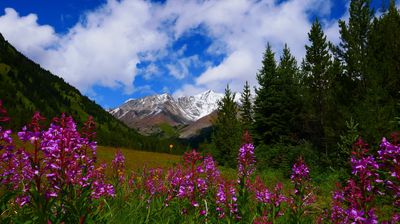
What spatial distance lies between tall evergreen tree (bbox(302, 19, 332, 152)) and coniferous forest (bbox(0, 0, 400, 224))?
0.11 meters

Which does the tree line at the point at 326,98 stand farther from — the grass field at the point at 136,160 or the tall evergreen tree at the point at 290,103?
the grass field at the point at 136,160

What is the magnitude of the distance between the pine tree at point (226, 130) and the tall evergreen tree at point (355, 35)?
12759mm

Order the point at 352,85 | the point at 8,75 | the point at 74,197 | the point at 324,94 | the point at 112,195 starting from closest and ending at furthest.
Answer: the point at 74,197
the point at 112,195
the point at 352,85
the point at 324,94
the point at 8,75

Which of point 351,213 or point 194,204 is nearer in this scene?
point 351,213

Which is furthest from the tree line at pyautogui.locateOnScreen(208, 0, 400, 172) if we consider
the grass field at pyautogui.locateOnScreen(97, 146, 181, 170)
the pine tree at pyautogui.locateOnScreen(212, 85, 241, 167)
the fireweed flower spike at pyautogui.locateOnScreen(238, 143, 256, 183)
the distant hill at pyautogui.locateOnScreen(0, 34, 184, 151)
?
the distant hill at pyautogui.locateOnScreen(0, 34, 184, 151)

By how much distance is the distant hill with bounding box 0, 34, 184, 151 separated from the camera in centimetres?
11412

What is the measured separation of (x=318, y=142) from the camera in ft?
110

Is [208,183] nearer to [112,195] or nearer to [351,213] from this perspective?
[112,195]

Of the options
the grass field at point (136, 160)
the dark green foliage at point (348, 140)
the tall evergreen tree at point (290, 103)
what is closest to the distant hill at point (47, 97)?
the grass field at point (136, 160)

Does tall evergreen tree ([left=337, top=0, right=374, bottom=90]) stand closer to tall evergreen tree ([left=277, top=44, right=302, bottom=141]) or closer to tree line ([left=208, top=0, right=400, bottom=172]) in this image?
→ tree line ([left=208, top=0, right=400, bottom=172])

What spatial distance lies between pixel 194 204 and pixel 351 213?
2736 millimetres

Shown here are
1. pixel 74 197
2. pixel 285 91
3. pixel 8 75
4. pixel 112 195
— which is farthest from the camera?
pixel 8 75

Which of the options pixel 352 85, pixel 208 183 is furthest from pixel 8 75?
pixel 208 183

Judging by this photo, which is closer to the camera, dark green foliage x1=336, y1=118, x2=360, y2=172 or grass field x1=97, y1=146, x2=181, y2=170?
dark green foliage x1=336, y1=118, x2=360, y2=172
